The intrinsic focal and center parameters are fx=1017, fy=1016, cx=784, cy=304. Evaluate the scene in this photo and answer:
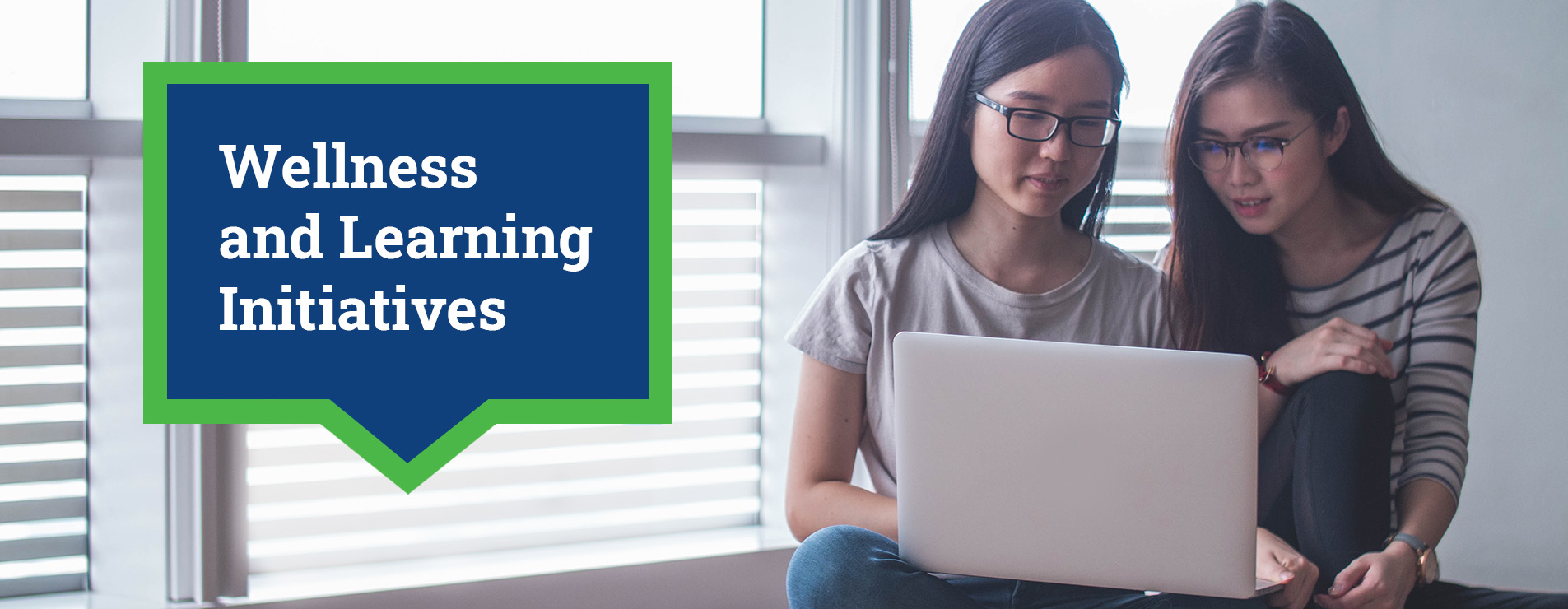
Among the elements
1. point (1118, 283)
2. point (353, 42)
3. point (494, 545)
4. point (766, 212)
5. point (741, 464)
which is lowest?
point (494, 545)

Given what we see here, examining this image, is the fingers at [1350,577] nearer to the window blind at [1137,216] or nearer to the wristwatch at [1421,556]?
the wristwatch at [1421,556]

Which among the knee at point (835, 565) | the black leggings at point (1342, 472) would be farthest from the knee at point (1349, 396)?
the knee at point (835, 565)

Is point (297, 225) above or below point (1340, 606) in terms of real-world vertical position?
above

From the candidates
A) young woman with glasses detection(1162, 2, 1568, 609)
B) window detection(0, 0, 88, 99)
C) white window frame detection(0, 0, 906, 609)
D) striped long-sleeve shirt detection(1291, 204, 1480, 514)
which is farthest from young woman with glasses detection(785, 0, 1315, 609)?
window detection(0, 0, 88, 99)

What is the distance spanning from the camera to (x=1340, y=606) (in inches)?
45.7

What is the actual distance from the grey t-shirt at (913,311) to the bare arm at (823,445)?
0.8 inches

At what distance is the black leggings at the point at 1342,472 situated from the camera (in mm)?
1181

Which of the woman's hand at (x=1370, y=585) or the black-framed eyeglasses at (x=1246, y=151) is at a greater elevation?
the black-framed eyeglasses at (x=1246, y=151)

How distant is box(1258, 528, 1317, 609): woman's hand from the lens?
1144 mm

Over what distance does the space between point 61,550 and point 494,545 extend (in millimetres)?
662

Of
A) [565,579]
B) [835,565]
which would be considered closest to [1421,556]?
[835,565]

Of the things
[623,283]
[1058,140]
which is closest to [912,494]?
[1058,140]

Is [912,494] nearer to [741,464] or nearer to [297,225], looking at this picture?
[741,464]

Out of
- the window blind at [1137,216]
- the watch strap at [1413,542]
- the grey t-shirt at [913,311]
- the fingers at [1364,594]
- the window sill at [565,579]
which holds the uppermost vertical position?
the window blind at [1137,216]
